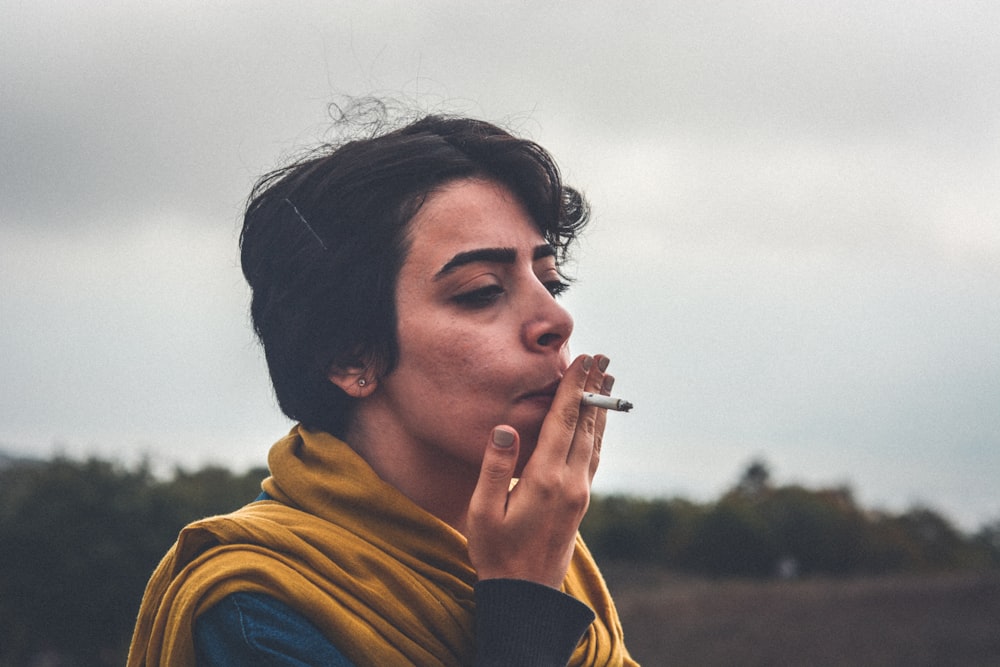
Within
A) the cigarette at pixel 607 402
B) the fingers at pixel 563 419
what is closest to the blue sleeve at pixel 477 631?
the fingers at pixel 563 419

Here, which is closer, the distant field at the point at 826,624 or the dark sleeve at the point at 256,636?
the dark sleeve at the point at 256,636

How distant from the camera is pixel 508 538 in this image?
2.39m

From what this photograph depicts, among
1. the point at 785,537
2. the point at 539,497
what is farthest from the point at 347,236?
the point at 785,537

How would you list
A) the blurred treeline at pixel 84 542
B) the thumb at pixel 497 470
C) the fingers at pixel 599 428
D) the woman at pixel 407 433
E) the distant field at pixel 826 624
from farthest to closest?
the distant field at pixel 826 624 → the blurred treeline at pixel 84 542 → the fingers at pixel 599 428 → the thumb at pixel 497 470 → the woman at pixel 407 433

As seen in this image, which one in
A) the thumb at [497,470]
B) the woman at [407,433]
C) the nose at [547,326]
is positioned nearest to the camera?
the woman at [407,433]

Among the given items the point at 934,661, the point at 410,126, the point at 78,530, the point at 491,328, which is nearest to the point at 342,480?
the point at 491,328

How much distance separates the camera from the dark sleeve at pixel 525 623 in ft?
7.45

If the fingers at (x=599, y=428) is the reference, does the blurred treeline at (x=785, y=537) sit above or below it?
below

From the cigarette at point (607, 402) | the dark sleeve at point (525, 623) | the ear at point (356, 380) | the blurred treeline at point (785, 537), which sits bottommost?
the blurred treeline at point (785, 537)

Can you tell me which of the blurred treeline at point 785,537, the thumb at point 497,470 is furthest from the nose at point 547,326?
the blurred treeline at point 785,537

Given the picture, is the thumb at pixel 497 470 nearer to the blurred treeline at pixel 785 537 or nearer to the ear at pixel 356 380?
the ear at pixel 356 380

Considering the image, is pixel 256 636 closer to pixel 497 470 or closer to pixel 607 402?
pixel 497 470

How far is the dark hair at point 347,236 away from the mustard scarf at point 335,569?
0.24 metres

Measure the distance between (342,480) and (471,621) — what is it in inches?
19.2
